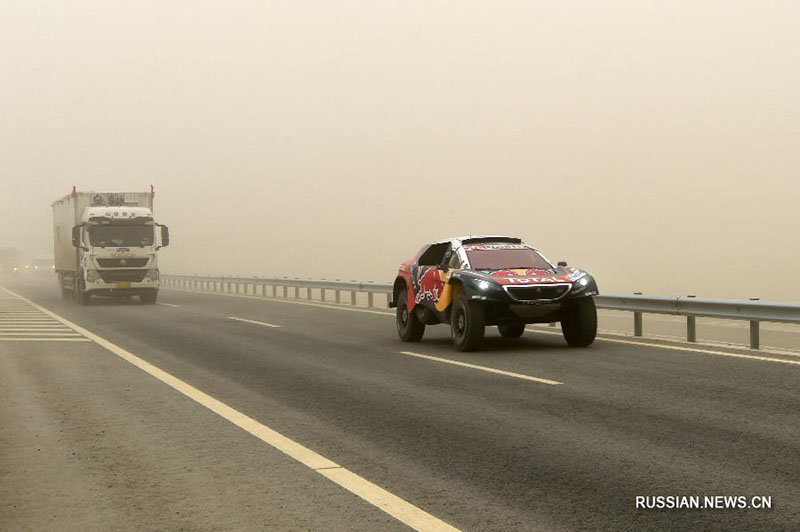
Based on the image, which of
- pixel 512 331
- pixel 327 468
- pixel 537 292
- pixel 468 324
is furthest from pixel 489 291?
pixel 327 468

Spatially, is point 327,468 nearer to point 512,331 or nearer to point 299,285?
point 512,331

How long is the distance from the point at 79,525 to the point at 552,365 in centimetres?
741

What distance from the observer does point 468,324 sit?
41.8ft

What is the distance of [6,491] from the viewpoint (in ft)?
18.4

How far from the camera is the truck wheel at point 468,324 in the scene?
1269 centimetres

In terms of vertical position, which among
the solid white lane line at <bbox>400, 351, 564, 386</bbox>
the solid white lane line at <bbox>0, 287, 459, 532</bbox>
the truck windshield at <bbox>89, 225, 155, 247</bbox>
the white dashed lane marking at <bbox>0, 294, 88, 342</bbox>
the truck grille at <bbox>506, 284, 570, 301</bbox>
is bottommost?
the solid white lane line at <bbox>400, 351, 564, 386</bbox>

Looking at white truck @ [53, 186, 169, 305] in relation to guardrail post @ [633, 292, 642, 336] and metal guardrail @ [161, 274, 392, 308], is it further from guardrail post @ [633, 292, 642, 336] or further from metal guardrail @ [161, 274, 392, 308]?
guardrail post @ [633, 292, 642, 336]

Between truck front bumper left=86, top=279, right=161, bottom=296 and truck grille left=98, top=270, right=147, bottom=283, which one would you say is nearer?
truck front bumper left=86, top=279, right=161, bottom=296

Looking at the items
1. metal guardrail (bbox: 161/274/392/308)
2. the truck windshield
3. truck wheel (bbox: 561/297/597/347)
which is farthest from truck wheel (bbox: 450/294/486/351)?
the truck windshield

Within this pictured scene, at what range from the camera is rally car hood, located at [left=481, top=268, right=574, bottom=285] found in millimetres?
12720

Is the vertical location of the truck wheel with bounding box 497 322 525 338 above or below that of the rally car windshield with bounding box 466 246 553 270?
below

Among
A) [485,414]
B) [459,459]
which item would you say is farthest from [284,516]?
[485,414]

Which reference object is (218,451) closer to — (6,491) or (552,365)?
(6,491)

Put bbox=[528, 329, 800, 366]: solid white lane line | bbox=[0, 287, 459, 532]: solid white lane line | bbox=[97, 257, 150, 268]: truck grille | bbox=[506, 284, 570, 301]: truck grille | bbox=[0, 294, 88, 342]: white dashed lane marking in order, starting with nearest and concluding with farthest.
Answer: bbox=[0, 287, 459, 532]: solid white lane line → bbox=[528, 329, 800, 366]: solid white lane line → bbox=[506, 284, 570, 301]: truck grille → bbox=[0, 294, 88, 342]: white dashed lane marking → bbox=[97, 257, 150, 268]: truck grille
